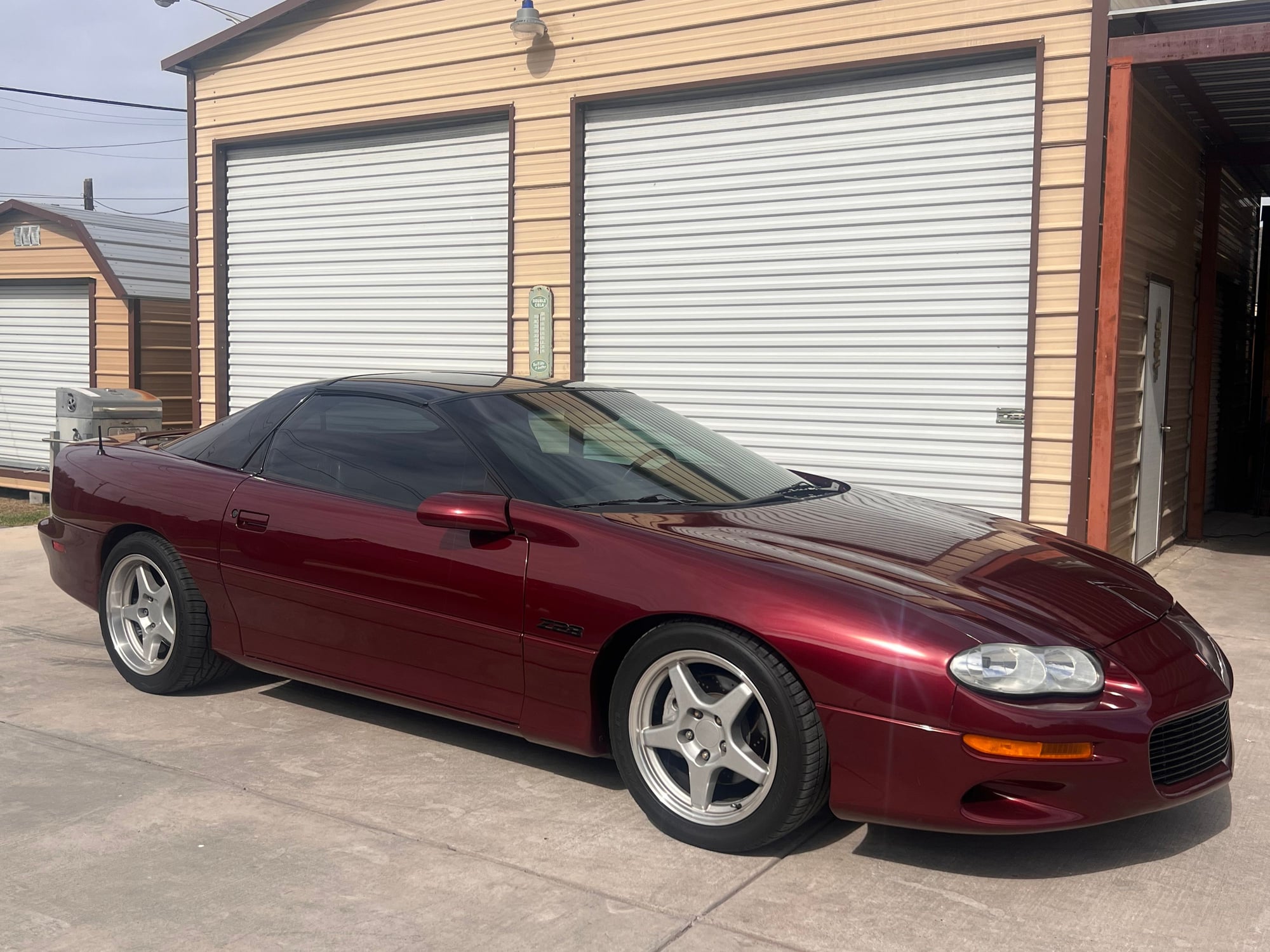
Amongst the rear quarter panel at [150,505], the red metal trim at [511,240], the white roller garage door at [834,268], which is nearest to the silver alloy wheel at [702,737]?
the rear quarter panel at [150,505]

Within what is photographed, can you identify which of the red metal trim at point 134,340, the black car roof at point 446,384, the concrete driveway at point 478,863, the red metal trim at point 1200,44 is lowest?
the concrete driveway at point 478,863

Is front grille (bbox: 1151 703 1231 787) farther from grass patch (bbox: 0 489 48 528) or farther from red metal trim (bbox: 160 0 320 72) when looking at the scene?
grass patch (bbox: 0 489 48 528)

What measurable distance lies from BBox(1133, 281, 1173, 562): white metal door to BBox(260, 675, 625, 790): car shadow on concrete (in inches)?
215

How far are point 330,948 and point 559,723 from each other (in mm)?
1099

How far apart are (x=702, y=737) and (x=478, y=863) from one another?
732mm

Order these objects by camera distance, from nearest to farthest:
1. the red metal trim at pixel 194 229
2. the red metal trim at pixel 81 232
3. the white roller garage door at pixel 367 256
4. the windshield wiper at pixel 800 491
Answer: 1. the windshield wiper at pixel 800 491
2. the white roller garage door at pixel 367 256
3. the red metal trim at pixel 194 229
4. the red metal trim at pixel 81 232

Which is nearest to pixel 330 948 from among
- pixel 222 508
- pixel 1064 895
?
pixel 1064 895

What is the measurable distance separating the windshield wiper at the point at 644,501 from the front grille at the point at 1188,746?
1.67 meters

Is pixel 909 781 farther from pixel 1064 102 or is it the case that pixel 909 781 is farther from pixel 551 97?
pixel 551 97

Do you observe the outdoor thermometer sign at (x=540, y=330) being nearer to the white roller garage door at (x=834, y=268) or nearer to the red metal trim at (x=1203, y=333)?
the white roller garage door at (x=834, y=268)

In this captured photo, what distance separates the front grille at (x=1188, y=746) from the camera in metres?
3.33

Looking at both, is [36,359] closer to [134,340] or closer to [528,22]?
[134,340]

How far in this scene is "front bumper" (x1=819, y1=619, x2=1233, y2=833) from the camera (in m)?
3.18

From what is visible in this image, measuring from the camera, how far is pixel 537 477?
4156 mm
